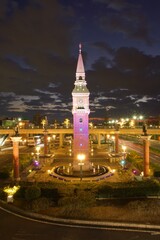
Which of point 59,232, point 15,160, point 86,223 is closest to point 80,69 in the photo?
point 15,160

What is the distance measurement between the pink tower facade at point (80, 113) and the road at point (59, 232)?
81.4 ft

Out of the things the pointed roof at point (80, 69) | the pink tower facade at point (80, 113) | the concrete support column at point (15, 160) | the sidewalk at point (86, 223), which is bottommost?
the sidewalk at point (86, 223)

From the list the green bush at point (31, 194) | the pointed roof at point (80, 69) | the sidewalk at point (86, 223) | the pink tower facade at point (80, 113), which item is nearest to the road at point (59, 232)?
the sidewalk at point (86, 223)

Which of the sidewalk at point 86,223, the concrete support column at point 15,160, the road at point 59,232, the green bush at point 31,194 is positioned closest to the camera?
the road at point 59,232

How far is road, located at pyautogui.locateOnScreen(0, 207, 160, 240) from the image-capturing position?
21484 mm

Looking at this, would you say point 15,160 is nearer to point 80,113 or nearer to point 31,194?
point 80,113

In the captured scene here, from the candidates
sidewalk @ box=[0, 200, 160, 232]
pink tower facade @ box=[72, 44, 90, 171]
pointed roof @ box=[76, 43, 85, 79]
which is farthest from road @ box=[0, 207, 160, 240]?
pointed roof @ box=[76, 43, 85, 79]

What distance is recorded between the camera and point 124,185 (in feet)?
109

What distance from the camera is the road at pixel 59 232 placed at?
2148 centimetres

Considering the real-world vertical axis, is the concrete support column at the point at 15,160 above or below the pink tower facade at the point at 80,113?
below

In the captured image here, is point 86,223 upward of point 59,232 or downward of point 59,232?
upward

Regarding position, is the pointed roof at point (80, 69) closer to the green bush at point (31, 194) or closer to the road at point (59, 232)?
the green bush at point (31, 194)

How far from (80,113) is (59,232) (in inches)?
1086

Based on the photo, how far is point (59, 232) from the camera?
22.6 metres
